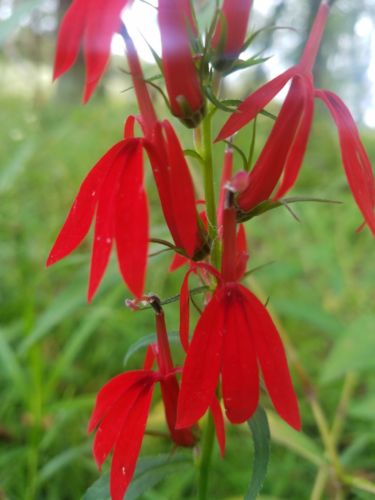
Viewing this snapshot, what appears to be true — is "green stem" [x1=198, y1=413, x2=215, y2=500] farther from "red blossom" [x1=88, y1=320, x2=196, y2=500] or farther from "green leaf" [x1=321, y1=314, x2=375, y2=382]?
"green leaf" [x1=321, y1=314, x2=375, y2=382]

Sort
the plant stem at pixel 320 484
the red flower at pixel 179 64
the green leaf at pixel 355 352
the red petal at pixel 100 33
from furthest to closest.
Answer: the green leaf at pixel 355 352 → the plant stem at pixel 320 484 → the red flower at pixel 179 64 → the red petal at pixel 100 33

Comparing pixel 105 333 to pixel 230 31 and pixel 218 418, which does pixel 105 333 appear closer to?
pixel 218 418

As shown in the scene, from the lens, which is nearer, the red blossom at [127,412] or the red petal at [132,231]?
the red petal at [132,231]

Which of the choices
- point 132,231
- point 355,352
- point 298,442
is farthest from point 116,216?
point 355,352

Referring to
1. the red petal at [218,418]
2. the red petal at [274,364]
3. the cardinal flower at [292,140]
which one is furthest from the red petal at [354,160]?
the red petal at [218,418]

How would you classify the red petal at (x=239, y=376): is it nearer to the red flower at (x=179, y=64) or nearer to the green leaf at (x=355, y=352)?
the red flower at (x=179, y=64)

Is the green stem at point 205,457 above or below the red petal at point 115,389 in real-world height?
below
